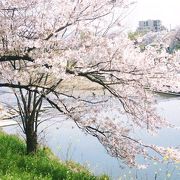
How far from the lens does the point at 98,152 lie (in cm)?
1457

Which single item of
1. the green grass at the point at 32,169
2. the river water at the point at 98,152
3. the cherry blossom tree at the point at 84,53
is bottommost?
the river water at the point at 98,152

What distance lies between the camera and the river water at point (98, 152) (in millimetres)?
11641

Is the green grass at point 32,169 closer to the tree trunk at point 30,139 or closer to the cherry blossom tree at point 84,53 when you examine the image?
the tree trunk at point 30,139

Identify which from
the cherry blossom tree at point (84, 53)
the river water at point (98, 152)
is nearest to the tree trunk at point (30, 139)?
the river water at point (98, 152)

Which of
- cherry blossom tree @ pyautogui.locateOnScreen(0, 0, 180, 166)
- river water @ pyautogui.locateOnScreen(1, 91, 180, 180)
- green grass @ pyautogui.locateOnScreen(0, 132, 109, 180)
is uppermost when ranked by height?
cherry blossom tree @ pyautogui.locateOnScreen(0, 0, 180, 166)

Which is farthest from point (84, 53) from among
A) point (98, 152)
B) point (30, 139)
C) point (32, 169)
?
point (98, 152)

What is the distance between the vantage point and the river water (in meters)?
11.6

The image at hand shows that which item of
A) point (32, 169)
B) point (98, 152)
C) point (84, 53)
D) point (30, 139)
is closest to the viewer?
point (84, 53)

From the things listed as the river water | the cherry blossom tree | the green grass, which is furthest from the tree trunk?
the cherry blossom tree

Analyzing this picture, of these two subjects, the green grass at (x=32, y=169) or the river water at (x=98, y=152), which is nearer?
the green grass at (x=32, y=169)

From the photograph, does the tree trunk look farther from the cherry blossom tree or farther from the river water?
the cherry blossom tree

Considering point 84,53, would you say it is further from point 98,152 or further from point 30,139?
point 98,152

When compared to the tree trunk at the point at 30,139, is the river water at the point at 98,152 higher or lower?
lower

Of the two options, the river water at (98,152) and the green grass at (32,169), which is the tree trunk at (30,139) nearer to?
the green grass at (32,169)
